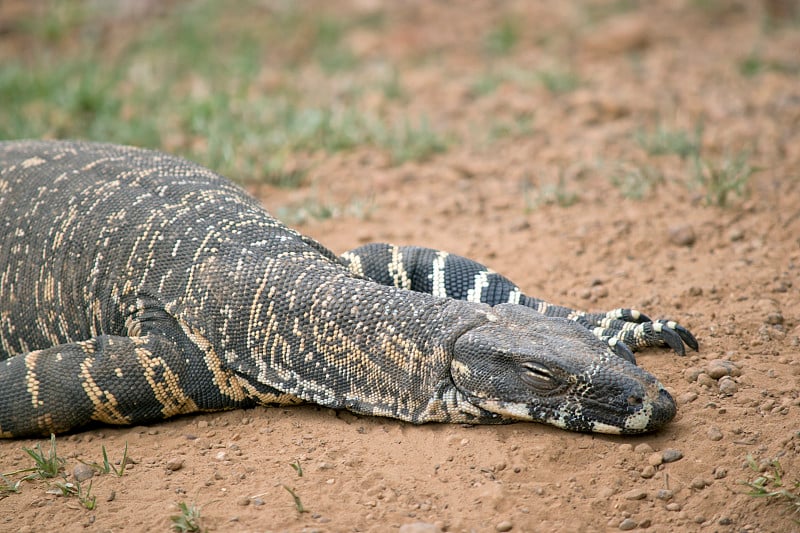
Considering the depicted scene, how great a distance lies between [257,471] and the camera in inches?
164

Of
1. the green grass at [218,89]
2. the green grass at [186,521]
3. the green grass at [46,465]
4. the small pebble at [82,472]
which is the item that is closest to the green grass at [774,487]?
the green grass at [186,521]

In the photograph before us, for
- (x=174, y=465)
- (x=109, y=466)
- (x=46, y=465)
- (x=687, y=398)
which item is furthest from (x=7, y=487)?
(x=687, y=398)

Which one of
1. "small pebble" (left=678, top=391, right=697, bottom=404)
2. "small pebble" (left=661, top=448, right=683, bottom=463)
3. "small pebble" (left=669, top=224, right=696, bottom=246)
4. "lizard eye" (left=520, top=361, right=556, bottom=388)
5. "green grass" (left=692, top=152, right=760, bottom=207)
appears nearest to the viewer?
"small pebble" (left=661, top=448, right=683, bottom=463)

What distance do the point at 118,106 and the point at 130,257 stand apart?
4853 millimetres

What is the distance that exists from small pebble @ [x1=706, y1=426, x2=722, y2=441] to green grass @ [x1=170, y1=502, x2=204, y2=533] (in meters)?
2.30

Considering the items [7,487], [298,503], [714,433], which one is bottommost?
[7,487]

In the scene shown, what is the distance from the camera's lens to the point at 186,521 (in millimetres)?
3715

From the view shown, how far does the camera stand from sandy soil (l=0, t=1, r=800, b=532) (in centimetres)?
382

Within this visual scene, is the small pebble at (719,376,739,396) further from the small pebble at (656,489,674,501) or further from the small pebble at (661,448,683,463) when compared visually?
the small pebble at (656,489,674,501)

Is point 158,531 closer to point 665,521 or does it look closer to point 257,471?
point 257,471

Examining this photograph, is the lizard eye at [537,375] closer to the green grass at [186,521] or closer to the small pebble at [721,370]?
the small pebble at [721,370]

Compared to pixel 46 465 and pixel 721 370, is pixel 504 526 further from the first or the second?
pixel 46 465

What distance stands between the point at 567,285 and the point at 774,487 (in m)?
2.37

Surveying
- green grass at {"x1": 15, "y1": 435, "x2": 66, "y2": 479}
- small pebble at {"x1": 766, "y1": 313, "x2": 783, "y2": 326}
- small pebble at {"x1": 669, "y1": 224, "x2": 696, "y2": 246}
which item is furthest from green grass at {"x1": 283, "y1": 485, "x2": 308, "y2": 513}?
small pebble at {"x1": 669, "y1": 224, "x2": 696, "y2": 246}
